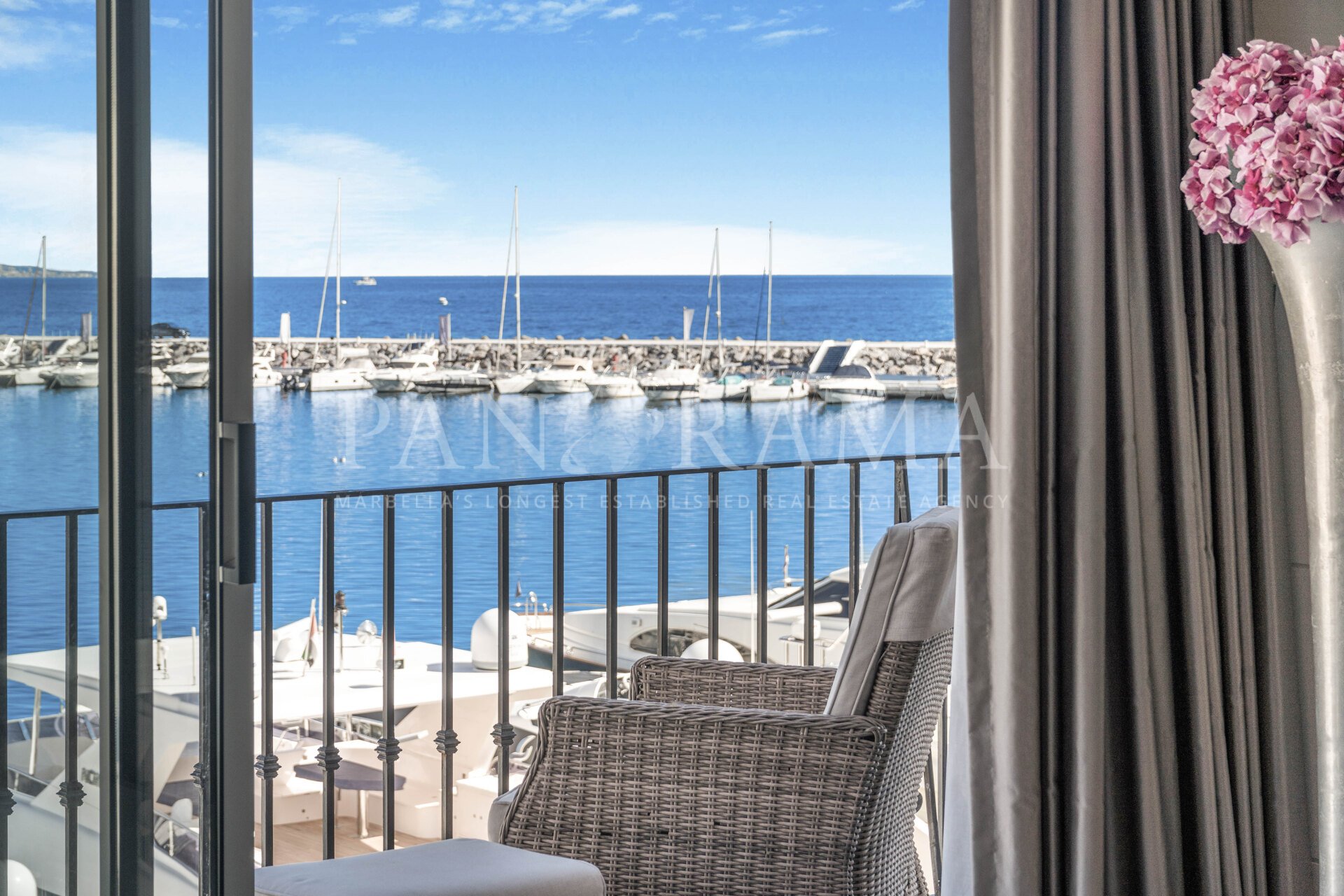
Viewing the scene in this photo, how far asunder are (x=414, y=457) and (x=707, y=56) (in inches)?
431

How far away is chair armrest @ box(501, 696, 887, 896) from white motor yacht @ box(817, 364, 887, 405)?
21.4m

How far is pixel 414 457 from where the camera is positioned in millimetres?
25391

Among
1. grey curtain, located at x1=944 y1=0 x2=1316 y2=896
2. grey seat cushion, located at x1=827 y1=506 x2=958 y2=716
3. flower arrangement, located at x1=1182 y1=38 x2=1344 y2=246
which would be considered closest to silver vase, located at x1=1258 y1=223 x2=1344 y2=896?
flower arrangement, located at x1=1182 y1=38 x2=1344 y2=246

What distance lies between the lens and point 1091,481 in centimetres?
187

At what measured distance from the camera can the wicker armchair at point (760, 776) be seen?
200 cm

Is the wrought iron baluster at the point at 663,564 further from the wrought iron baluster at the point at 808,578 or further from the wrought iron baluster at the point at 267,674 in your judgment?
the wrought iron baluster at the point at 267,674

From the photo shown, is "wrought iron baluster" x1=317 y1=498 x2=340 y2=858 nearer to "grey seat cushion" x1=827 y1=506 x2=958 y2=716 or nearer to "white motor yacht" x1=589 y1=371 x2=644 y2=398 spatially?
"grey seat cushion" x1=827 y1=506 x2=958 y2=716

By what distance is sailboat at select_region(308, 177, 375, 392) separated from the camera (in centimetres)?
2248

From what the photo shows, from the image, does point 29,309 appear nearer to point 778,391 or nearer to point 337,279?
point 337,279

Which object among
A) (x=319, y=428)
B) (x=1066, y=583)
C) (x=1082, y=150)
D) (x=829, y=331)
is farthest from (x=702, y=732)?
(x=319, y=428)

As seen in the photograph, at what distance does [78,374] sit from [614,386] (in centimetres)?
2234

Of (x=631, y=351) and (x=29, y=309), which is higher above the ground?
(x=631, y=351)

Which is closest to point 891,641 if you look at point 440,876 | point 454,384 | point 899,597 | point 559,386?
point 899,597

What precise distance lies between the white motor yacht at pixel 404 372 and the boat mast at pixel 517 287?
188 cm
